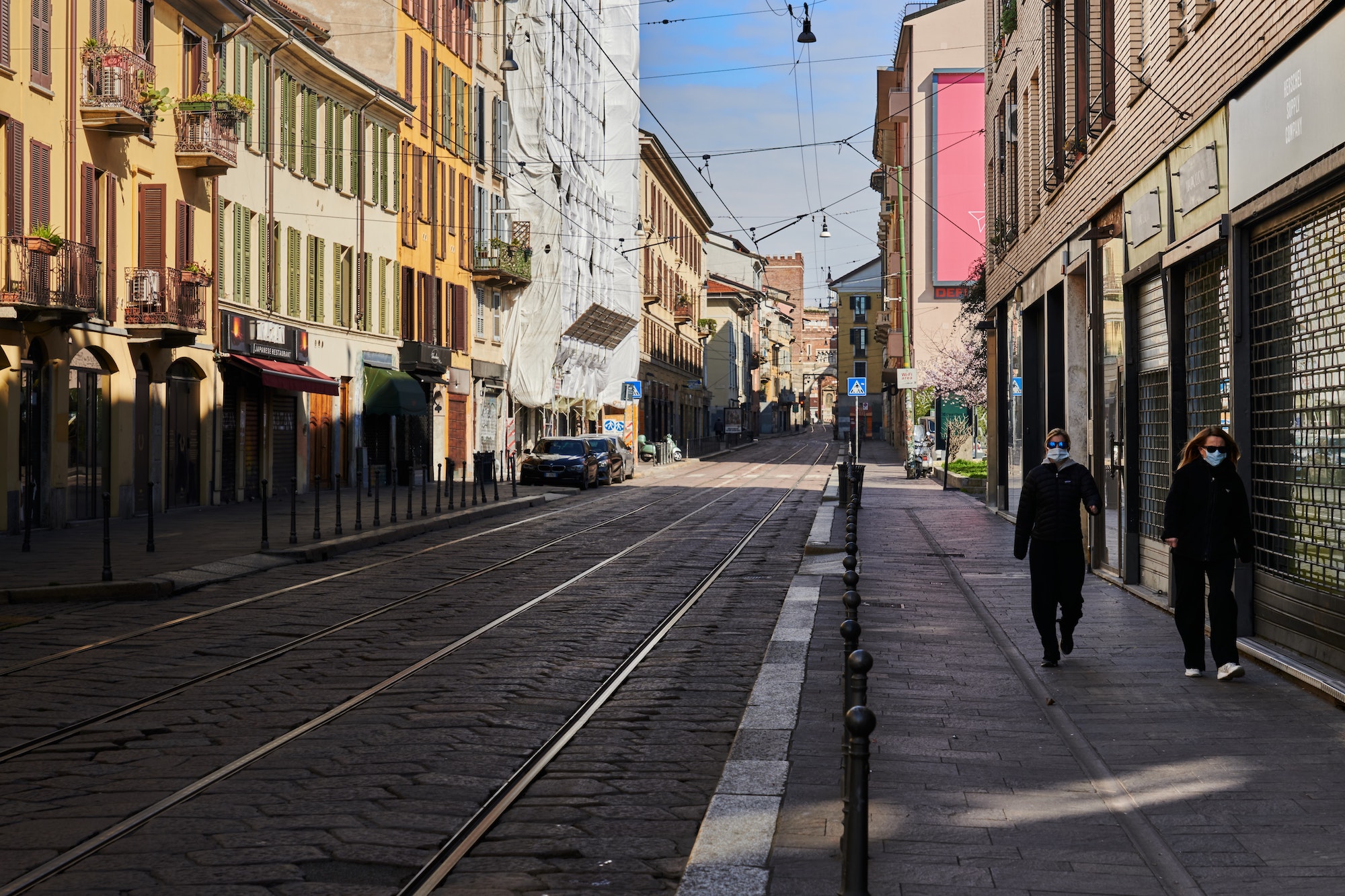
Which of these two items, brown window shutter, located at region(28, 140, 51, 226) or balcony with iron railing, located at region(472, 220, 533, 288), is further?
balcony with iron railing, located at region(472, 220, 533, 288)

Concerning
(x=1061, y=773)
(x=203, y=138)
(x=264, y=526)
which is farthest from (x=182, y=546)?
(x=1061, y=773)

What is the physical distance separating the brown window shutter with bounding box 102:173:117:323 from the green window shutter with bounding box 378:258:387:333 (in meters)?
14.0

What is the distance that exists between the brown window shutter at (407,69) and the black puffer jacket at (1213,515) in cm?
3393

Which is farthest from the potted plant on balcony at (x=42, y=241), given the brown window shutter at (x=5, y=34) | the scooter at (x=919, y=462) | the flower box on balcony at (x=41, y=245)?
the scooter at (x=919, y=462)

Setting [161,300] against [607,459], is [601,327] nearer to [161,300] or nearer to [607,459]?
[607,459]

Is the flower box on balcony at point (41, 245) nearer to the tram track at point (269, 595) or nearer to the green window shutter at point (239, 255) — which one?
the tram track at point (269, 595)

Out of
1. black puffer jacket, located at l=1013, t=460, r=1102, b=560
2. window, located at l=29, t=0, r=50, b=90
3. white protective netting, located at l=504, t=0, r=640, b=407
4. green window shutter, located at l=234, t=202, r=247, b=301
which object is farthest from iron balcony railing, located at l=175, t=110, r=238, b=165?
white protective netting, located at l=504, t=0, r=640, b=407

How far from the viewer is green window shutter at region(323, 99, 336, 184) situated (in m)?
35.7

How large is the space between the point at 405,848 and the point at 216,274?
25398 millimetres

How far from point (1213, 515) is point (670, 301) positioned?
7817 centimetres

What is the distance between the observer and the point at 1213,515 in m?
9.40

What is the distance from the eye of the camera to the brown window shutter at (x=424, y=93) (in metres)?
42.4

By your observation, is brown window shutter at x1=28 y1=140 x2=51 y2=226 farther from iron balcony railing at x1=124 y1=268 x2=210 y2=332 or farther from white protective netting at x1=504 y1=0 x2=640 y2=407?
white protective netting at x1=504 y1=0 x2=640 y2=407

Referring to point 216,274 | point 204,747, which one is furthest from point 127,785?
point 216,274
